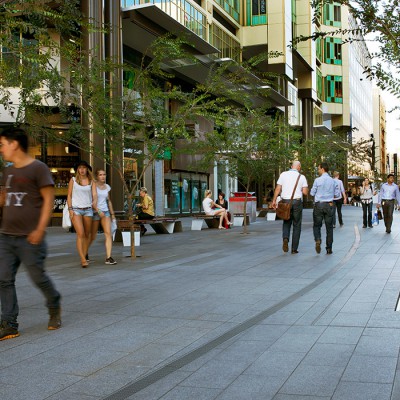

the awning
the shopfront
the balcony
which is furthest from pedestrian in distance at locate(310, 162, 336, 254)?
the awning

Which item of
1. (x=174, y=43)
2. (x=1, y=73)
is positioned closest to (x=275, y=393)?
(x=1, y=73)

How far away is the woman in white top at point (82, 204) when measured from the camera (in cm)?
1083

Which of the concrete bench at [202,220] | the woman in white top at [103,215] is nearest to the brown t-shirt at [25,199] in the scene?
the woman in white top at [103,215]

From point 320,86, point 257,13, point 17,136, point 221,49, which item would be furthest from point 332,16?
point 17,136

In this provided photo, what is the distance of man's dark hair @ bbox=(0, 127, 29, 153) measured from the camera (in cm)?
558

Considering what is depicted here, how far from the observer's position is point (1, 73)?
11234 mm

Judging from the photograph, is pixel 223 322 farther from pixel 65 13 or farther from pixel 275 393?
pixel 65 13

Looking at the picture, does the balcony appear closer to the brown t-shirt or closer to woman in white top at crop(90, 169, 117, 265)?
woman in white top at crop(90, 169, 117, 265)

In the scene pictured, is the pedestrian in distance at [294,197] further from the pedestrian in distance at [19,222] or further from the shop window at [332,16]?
the shop window at [332,16]

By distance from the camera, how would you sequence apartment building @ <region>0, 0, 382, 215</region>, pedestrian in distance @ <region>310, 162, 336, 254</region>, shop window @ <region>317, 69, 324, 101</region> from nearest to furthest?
pedestrian in distance @ <region>310, 162, 336, 254</region> → apartment building @ <region>0, 0, 382, 215</region> → shop window @ <region>317, 69, 324, 101</region>

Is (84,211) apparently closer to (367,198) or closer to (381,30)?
(381,30)

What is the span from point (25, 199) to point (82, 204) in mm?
5392

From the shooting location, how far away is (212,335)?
5516 millimetres

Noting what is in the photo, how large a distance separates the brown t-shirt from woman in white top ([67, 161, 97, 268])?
528 centimetres
